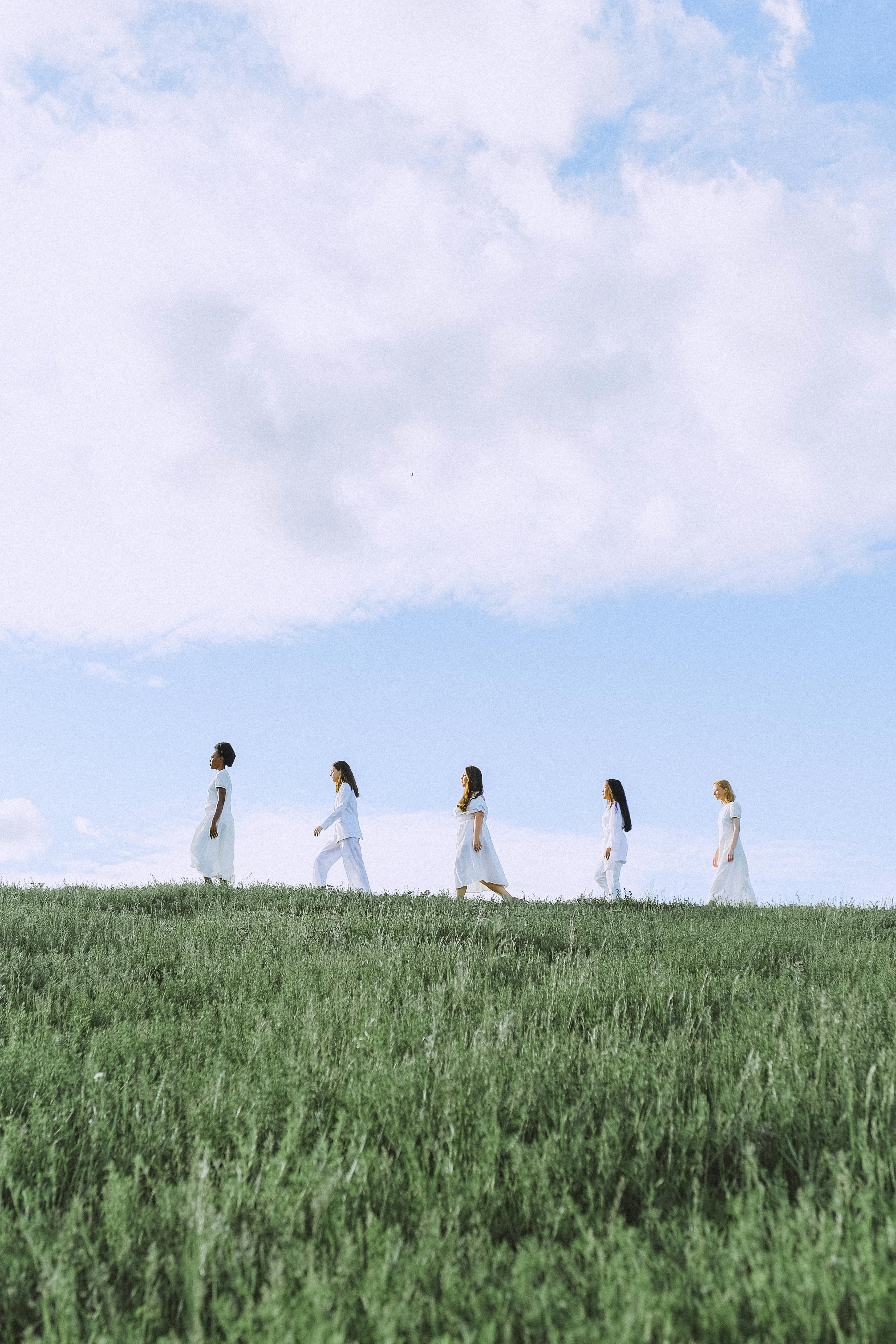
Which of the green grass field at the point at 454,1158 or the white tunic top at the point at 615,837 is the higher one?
the white tunic top at the point at 615,837

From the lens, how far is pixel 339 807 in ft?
47.8

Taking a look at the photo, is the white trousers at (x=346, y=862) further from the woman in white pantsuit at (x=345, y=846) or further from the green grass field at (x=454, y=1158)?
the green grass field at (x=454, y=1158)

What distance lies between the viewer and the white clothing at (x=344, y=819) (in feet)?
47.6

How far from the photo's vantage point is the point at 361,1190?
263 centimetres

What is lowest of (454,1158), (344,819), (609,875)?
(454,1158)

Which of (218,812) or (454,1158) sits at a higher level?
(218,812)

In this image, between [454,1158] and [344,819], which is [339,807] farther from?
[454,1158]

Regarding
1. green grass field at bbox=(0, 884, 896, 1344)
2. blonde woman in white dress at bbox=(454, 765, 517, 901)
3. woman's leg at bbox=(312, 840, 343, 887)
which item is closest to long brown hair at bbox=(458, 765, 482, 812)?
blonde woman in white dress at bbox=(454, 765, 517, 901)

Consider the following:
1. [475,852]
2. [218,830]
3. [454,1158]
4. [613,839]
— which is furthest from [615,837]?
[454,1158]

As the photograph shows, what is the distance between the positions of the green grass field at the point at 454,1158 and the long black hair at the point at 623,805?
9.82 m

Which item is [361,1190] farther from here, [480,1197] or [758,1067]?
[758,1067]

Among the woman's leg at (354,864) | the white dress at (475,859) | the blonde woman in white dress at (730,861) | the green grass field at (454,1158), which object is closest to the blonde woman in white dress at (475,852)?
the white dress at (475,859)

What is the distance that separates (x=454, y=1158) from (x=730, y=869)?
12.9 m

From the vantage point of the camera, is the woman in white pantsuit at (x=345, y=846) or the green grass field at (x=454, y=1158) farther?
the woman in white pantsuit at (x=345, y=846)
